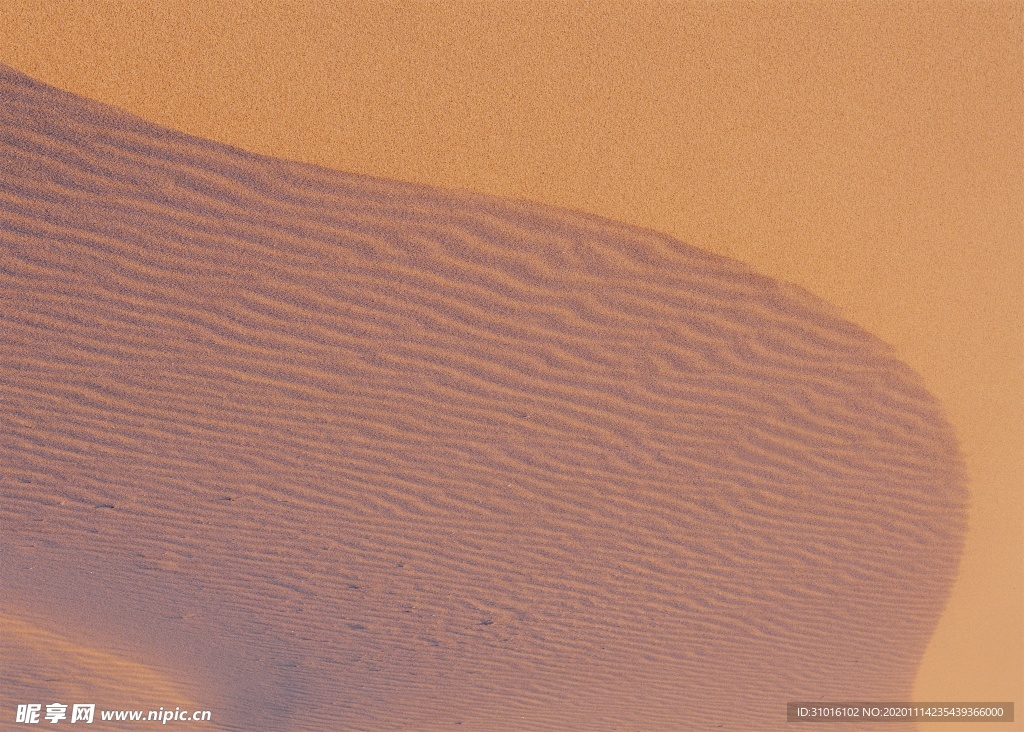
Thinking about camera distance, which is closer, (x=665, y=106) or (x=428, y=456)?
(x=665, y=106)

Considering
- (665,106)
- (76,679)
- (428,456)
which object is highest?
(665,106)

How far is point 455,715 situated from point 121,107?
3974mm

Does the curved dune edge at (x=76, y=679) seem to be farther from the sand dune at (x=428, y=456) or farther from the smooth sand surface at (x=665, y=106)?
the smooth sand surface at (x=665, y=106)

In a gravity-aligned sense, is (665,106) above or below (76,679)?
above

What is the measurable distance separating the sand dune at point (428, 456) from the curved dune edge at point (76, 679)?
8 centimetres

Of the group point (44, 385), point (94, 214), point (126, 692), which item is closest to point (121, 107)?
point (94, 214)

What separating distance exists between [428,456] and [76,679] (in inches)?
106

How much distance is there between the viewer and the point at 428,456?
13.5 ft

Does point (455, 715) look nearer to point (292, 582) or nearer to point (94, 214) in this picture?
point (292, 582)

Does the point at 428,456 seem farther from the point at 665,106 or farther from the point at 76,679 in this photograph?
the point at 76,679

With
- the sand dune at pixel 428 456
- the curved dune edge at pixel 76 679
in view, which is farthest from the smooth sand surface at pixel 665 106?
the curved dune edge at pixel 76 679

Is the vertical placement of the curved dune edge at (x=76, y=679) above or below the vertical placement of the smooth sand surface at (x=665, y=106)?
below

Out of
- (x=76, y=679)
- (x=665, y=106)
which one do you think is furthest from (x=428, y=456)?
(x=76, y=679)

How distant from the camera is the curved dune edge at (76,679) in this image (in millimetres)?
4523
